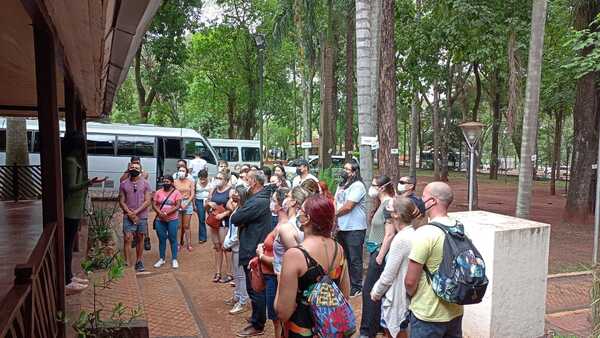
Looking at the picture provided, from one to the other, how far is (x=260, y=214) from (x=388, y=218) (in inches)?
62.5

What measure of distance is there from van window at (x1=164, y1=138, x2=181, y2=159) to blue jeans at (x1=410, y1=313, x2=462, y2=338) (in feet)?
55.2

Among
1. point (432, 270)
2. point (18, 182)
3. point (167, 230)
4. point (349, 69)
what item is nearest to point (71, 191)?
point (167, 230)

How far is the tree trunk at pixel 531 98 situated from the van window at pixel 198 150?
12.8 metres

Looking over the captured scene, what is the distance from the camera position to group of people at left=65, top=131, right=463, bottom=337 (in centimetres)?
305

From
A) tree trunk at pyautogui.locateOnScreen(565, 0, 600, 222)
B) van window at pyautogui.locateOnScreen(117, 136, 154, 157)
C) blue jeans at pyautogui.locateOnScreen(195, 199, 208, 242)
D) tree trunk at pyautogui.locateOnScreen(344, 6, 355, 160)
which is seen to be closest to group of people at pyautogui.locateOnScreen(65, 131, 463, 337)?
blue jeans at pyautogui.locateOnScreen(195, 199, 208, 242)

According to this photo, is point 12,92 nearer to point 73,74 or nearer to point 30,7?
point 73,74

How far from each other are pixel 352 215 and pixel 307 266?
11.8 ft

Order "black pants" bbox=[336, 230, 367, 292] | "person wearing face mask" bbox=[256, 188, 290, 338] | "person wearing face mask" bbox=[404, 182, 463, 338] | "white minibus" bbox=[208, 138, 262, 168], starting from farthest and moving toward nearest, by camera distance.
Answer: "white minibus" bbox=[208, 138, 262, 168] < "black pants" bbox=[336, 230, 367, 292] < "person wearing face mask" bbox=[256, 188, 290, 338] < "person wearing face mask" bbox=[404, 182, 463, 338]

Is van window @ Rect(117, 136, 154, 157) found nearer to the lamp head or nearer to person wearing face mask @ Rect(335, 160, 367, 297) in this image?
the lamp head

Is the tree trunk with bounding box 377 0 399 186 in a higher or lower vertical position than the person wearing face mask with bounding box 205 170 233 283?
higher

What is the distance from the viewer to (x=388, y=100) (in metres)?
10.1

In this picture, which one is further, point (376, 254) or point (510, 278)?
point (510, 278)

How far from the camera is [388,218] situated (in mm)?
4664

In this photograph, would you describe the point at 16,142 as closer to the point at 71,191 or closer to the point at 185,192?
the point at 185,192
